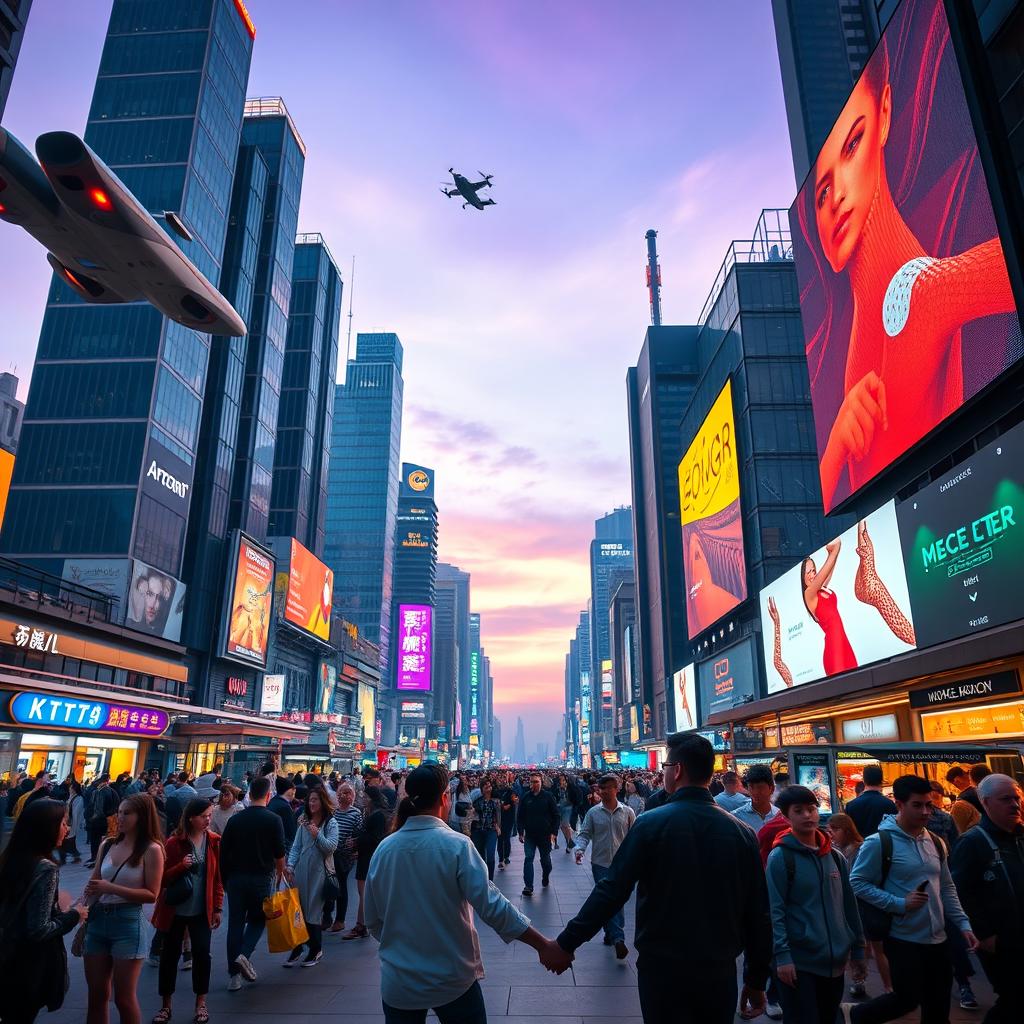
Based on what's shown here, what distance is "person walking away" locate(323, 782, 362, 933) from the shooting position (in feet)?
31.5

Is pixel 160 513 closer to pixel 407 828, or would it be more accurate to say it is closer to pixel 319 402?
pixel 319 402

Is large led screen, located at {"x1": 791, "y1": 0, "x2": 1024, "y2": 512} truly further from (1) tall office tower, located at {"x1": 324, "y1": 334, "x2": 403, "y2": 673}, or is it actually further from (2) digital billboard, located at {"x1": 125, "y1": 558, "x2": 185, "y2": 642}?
(1) tall office tower, located at {"x1": 324, "y1": 334, "x2": 403, "y2": 673}

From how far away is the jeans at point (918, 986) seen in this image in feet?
14.7

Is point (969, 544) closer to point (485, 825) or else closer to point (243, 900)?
point (485, 825)

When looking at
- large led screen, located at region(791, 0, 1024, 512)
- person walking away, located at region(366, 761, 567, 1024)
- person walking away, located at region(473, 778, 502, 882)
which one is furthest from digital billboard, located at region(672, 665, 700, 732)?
person walking away, located at region(366, 761, 567, 1024)

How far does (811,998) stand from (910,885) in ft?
3.31

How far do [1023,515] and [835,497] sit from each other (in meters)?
12.4

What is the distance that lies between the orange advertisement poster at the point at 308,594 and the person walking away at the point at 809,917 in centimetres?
6207

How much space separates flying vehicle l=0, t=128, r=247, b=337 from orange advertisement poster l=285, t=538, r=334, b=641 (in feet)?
157

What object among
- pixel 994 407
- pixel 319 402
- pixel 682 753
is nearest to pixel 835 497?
pixel 994 407

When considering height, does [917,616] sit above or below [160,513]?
below

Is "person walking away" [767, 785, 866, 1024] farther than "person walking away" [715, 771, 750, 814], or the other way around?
"person walking away" [715, 771, 750, 814]

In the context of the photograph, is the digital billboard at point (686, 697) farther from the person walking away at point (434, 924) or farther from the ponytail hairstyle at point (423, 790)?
the person walking away at point (434, 924)

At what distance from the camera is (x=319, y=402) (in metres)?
85.9
